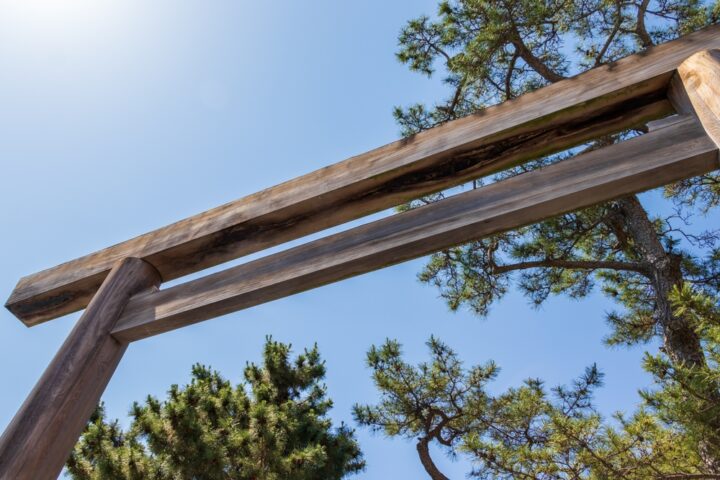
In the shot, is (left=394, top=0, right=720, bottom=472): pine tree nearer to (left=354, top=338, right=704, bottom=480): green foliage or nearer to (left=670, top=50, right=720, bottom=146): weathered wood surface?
(left=354, top=338, right=704, bottom=480): green foliage

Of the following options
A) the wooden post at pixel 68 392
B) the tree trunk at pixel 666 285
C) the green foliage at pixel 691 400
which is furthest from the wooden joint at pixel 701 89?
the tree trunk at pixel 666 285

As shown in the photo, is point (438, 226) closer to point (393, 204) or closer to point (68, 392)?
point (393, 204)

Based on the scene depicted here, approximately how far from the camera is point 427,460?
4.42m

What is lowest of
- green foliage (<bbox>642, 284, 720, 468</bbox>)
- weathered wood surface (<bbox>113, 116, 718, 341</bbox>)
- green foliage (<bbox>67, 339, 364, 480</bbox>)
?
weathered wood surface (<bbox>113, 116, 718, 341</bbox>)

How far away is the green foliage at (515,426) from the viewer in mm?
3035

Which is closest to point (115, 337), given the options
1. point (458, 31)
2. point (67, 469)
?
point (67, 469)

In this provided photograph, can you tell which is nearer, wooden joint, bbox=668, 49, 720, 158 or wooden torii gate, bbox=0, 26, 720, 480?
wooden joint, bbox=668, 49, 720, 158

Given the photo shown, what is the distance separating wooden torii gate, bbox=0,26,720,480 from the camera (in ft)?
4.16

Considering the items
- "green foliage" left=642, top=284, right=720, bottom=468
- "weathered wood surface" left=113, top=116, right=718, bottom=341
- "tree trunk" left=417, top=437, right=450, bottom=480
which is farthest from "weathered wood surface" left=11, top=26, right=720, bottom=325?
"tree trunk" left=417, top=437, right=450, bottom=480

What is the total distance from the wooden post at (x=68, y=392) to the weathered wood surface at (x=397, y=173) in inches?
7.4

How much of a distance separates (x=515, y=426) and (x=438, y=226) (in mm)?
3463

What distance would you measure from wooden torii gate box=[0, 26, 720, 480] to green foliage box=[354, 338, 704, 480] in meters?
2.06

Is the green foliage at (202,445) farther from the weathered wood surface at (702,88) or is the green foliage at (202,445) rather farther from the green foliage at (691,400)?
the weathered wood surface at (702,88)

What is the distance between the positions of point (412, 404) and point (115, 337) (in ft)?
11.5
